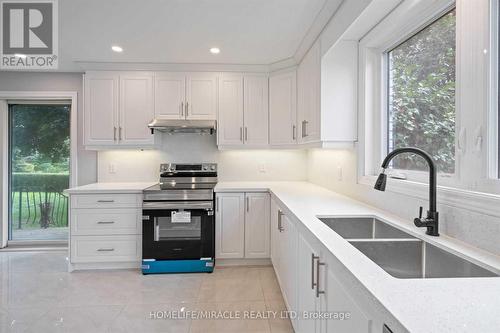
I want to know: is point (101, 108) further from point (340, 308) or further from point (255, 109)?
point (340, 308)

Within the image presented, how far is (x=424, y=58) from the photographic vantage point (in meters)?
1.67

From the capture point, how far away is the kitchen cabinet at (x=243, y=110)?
338 cm

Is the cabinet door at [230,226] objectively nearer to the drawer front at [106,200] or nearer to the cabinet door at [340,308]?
the drawer front at [106,200]

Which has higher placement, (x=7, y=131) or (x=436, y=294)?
(x=7, y=131)

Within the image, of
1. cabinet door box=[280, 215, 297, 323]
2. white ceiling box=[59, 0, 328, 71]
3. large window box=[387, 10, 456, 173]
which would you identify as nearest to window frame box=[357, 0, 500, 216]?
large window box=[387, 10, 456, 173]

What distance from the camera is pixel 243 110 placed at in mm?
3395

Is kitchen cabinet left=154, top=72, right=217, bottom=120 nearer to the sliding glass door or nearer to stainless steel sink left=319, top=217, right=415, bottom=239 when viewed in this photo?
the sliding glass door

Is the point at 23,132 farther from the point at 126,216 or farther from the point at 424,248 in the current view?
the point at 424,248

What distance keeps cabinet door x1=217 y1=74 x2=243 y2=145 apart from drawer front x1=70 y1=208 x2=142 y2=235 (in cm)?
131

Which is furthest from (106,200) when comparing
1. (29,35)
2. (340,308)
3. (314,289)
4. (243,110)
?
(340,308)

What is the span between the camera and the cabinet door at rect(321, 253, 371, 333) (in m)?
0.85

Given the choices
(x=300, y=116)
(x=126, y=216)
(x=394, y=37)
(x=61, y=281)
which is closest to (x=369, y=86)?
(x=394, y=37)

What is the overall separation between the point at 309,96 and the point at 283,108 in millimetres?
646

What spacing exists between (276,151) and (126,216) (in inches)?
78.0
